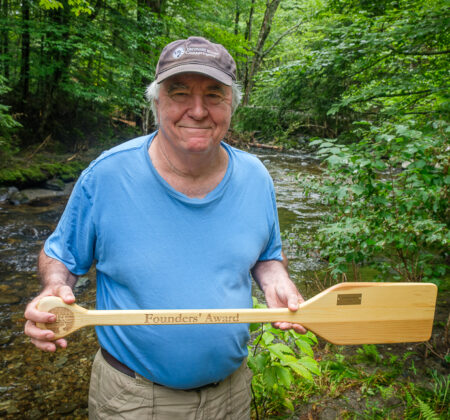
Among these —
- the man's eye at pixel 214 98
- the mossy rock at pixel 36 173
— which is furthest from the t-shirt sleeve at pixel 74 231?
the mossy rock at pixel 36 173

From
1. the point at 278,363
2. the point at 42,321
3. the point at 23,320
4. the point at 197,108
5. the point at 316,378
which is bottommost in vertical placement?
the point at 23,320

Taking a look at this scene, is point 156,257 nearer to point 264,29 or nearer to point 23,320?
point 23,320

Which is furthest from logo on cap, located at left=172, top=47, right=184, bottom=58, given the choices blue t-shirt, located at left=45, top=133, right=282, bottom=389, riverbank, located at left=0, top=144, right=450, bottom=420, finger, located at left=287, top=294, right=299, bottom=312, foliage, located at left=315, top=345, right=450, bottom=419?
foliage, located at left=315, top=345, right=450, bottom=419

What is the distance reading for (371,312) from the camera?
1.65 m

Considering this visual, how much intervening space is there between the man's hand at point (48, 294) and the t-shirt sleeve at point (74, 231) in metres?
0.04

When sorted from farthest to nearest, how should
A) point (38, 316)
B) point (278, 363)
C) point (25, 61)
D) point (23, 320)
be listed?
1. point (25, 61)
2. point (23, 320)
3. point (278, 363)
4. point (38, 316)

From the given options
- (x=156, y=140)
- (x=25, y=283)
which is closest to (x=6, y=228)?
(x=25, y=283)

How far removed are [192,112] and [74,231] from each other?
2.49 feet

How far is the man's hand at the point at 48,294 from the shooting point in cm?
138

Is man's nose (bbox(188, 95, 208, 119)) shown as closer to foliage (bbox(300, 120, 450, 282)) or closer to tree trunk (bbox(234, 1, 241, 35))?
foliage (bbox(300, 120, 450, 282))

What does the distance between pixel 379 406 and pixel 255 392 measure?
0.92m

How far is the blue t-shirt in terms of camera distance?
1.58 meters

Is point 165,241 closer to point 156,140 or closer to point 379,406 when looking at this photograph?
point 156,140

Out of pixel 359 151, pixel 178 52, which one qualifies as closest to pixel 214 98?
pixel 178 52
